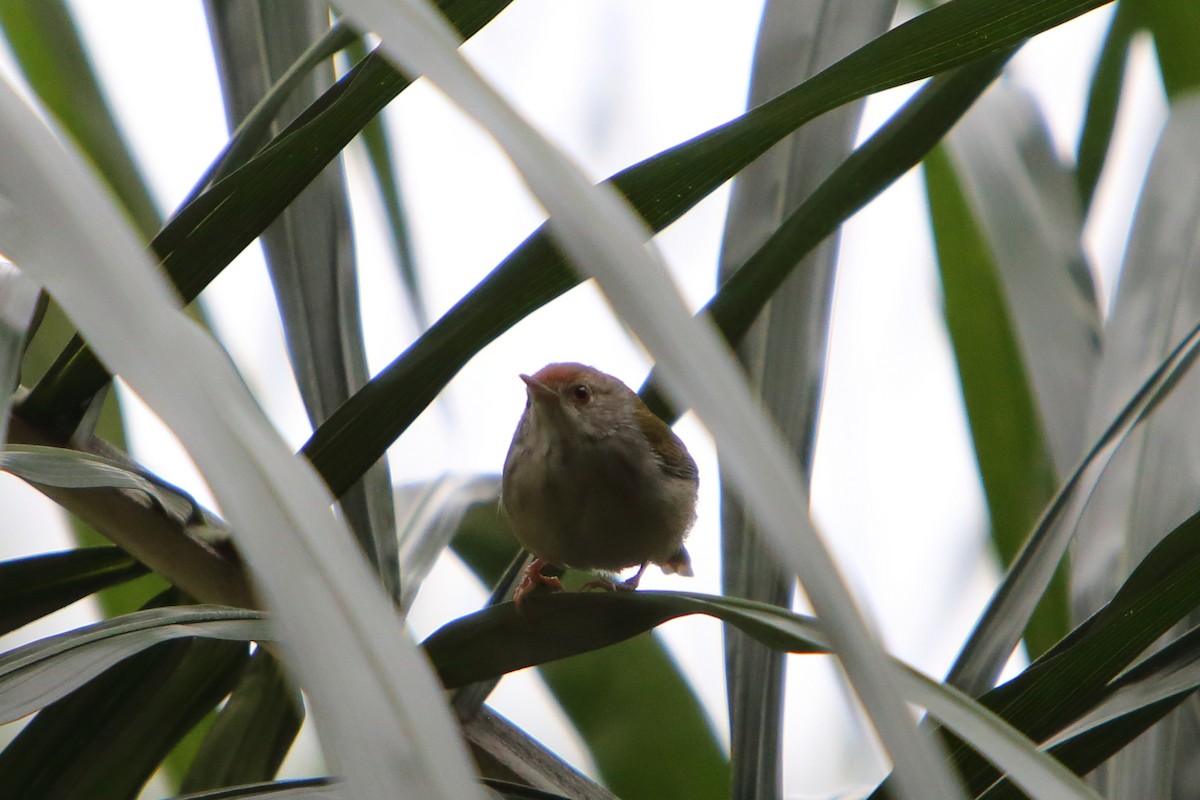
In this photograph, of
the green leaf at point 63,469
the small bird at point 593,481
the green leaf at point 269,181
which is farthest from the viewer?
the small bird at point 593,481

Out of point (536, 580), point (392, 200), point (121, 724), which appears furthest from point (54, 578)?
point (536, 580)

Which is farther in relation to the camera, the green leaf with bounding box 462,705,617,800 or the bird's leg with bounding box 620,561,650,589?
the bird's leg with bounding box 620,561,650,589

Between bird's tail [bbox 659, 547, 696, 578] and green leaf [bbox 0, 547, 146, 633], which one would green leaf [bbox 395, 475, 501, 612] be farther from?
bird's tail [bbox 659, 547, 696, 578]

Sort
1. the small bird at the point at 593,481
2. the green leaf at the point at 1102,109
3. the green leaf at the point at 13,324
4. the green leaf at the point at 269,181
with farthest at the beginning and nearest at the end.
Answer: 1. the small bird at the point at 593,481
2. the green leaf at the point at 1102,109
3. the green leaf at the point at 269,181
4. the green leaf at the point at 13,324

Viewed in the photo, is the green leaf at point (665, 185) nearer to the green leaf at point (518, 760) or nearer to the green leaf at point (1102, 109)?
the green leaf at point (518, 760)

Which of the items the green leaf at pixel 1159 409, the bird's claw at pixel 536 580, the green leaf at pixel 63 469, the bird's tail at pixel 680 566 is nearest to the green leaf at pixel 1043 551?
the green leaf at pixel 1159 409

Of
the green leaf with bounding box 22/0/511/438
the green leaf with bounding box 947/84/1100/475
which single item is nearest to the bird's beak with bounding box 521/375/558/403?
the green leaf with bounding box 947/84/1100/475
